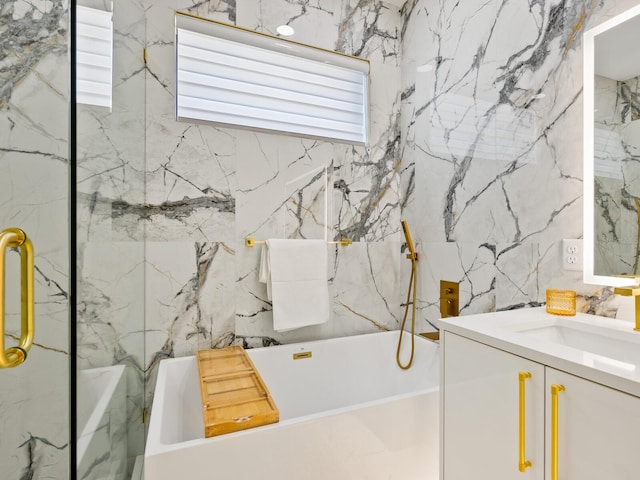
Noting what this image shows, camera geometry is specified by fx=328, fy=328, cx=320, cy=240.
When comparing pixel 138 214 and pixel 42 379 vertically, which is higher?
pixel 138 214

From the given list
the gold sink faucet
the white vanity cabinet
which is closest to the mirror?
the gold sink faucet

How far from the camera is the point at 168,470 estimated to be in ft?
3.17

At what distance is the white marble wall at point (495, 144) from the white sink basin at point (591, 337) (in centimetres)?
19

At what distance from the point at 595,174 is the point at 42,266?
173 centimetres

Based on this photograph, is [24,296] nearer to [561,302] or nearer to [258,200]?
[258,200]

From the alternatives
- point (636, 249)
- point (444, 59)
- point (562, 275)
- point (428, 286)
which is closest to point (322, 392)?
point (428, 286)

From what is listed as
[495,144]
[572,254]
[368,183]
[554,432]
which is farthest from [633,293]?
[368,183]

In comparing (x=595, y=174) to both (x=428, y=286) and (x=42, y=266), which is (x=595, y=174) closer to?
(x=428, y=286)

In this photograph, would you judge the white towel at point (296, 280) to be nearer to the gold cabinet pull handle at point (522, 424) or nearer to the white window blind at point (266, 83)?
the white window blind at point (266, 83)

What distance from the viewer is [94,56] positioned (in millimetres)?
886

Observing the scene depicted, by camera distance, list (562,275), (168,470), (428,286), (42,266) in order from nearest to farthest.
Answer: (42,266)
(168,470)
(562,275)
(428,286)

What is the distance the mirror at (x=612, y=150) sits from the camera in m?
1.12

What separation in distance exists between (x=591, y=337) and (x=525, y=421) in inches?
17.2

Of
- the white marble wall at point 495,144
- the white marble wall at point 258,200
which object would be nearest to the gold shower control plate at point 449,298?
the white marble wall at point 495,144
